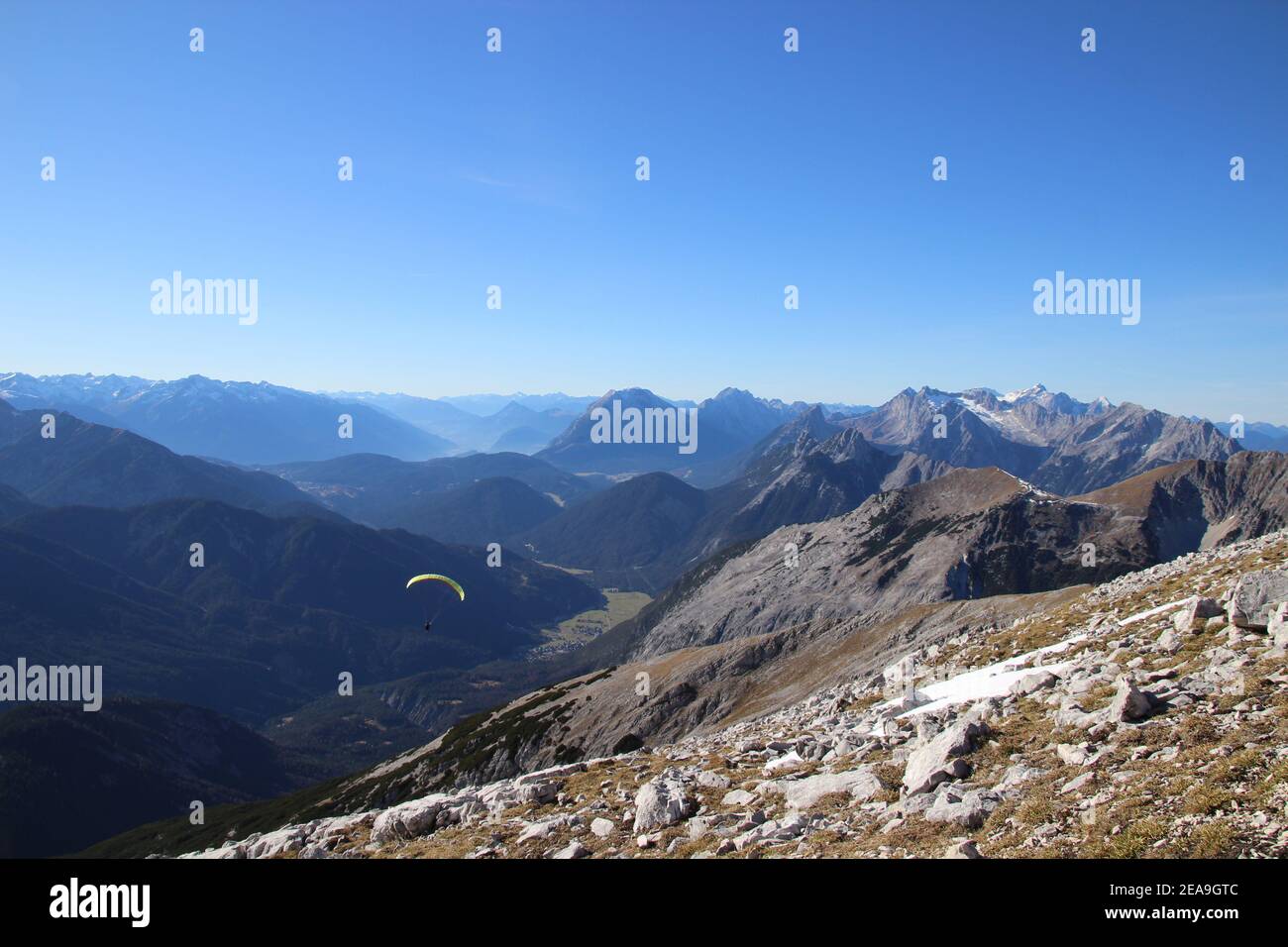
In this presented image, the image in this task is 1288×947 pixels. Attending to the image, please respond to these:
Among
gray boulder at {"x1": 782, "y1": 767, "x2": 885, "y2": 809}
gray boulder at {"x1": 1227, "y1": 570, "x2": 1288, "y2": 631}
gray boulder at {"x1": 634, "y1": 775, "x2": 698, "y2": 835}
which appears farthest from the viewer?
gray boulder at {"x1": 634, "y1": 775, "x2": 698, "y2": 835}

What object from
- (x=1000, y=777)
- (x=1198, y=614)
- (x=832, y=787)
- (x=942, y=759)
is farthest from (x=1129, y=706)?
(x=1198, y=614)

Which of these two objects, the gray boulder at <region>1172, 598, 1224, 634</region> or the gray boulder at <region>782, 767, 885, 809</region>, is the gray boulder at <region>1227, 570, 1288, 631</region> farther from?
the gray boulder at <region>782, 767, 885, 809</region>

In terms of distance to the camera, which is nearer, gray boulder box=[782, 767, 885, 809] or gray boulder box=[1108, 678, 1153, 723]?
gray boulder box=[1108, 678, 1153, 723]

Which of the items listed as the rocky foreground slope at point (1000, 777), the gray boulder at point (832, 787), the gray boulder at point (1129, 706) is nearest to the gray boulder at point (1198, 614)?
the rocky foreground slope at point (1000, 777)

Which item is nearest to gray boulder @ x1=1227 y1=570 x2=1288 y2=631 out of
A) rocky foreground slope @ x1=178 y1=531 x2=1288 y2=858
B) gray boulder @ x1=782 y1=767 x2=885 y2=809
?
rocky foreground slope @ x1=178 y1=531 x2=1288 y2=858

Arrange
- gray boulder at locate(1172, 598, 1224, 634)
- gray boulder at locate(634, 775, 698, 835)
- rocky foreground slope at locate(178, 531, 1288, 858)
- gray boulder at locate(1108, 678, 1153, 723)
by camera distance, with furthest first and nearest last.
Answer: gray boulder at locate(1172, 598, 1224, 634)
gray boulder at locate(634, 775, 698, 835)
gray boulder at locate(1108, 678, 1153, 723)
rocky foreground slope at locate(178, 531, 1288, 858)

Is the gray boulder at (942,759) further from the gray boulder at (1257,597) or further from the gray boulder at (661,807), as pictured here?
the gray boulder at (1257,597)

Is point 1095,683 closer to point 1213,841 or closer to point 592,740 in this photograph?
point 1213,841

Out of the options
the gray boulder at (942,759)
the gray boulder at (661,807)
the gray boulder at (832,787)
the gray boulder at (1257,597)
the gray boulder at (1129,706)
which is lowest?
the gray boulder at (661,807)
